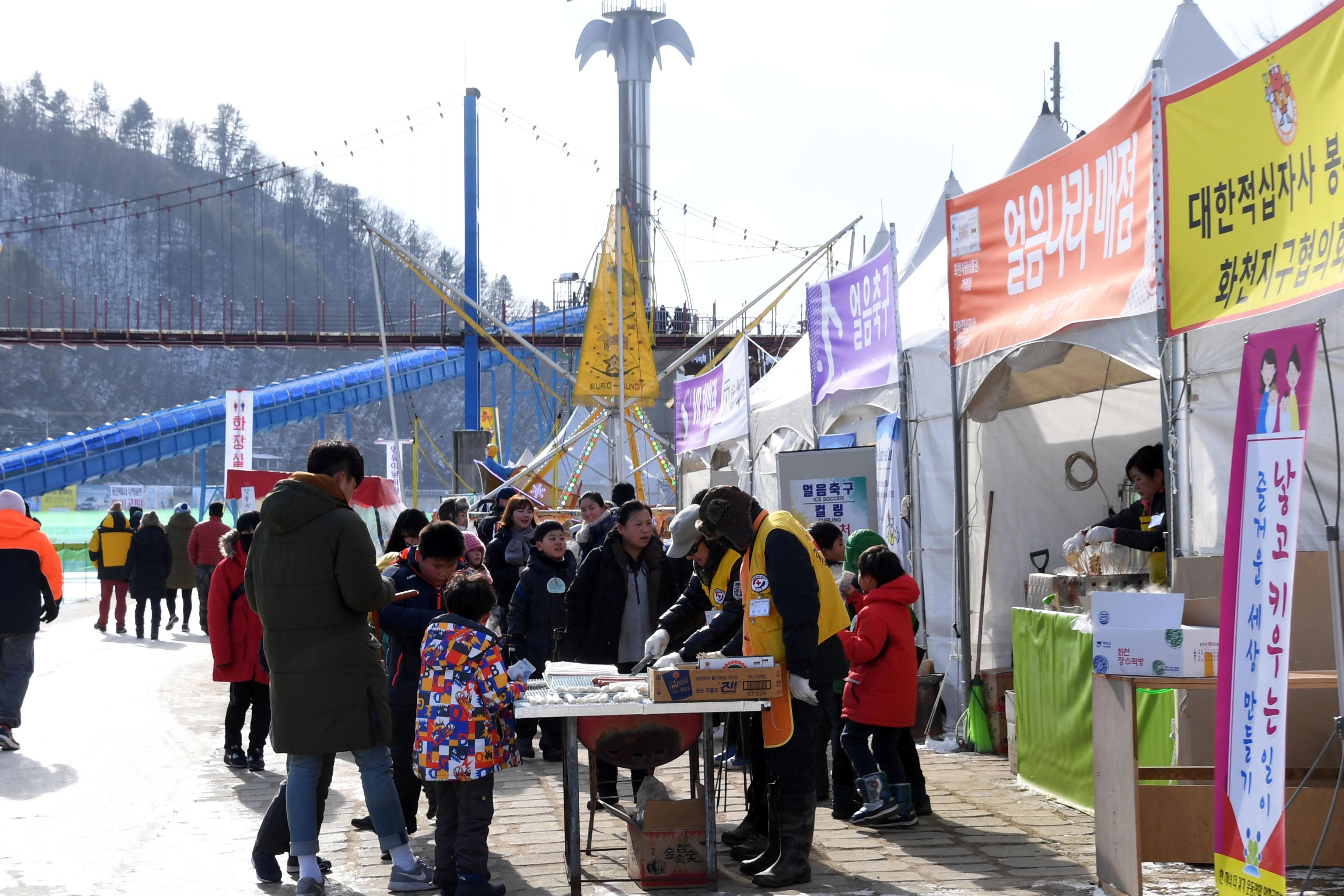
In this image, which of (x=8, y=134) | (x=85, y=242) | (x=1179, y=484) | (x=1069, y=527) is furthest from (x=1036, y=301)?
(x=8, y=134)

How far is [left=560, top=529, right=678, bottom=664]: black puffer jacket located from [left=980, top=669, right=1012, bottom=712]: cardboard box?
7.59 ft

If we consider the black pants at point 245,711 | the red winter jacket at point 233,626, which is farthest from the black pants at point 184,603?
the red winter jacket at point 233,626

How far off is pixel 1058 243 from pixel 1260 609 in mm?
3216

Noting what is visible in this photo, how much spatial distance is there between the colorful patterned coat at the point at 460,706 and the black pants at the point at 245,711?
347cm

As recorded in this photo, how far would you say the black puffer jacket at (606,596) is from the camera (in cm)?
694

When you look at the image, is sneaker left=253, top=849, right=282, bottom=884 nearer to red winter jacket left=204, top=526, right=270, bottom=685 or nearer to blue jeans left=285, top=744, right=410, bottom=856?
blue jeans left=285, top=744, right=410, bottom=856

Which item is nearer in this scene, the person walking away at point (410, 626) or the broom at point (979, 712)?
the person walking away at point (410, 626)

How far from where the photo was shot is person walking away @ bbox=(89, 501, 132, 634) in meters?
16.6

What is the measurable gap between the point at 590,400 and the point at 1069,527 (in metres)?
10.1

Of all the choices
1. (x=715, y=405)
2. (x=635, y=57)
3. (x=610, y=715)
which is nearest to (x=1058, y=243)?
(x=610, y=715)

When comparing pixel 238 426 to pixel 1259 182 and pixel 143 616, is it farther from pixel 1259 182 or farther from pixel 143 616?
pixel 1259 182

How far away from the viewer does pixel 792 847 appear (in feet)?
16.0

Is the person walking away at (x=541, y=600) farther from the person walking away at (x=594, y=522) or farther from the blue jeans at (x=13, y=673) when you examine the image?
the blue jeans at (x=13, y=673)

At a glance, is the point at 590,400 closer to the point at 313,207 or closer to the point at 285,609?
the point at 285,609
